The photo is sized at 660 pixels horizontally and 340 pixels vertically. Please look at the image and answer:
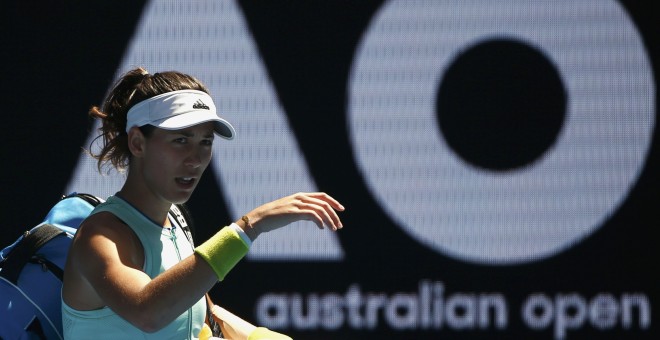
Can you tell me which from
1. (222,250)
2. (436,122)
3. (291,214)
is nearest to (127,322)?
(222,250)

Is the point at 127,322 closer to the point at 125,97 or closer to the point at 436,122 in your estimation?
the point at 125,97

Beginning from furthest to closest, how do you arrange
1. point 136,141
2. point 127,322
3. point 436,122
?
point 436,122 < point 136,141 < point 127,322

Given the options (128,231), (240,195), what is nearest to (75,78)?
(240,195)

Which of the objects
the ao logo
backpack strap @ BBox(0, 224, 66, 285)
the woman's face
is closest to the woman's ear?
the woman's face

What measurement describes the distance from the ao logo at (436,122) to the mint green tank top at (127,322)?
8.67 ft

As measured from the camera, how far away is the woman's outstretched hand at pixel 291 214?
7.02 feet

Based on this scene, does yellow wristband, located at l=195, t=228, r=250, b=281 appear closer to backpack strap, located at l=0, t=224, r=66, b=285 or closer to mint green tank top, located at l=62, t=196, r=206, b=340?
mint green tank top, located at l=62, t=196, r=206, b=340

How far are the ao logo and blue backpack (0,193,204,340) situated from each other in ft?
8.44

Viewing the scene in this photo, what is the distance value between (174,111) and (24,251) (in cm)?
51

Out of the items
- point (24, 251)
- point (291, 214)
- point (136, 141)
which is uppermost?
point (136, 141)

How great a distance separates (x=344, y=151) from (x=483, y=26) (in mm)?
886

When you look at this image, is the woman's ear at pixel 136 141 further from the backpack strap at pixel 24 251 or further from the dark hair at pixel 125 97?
the backpack strap at pixel 24 251

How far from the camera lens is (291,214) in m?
2.14

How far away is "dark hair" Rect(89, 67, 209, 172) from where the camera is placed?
244 cm
